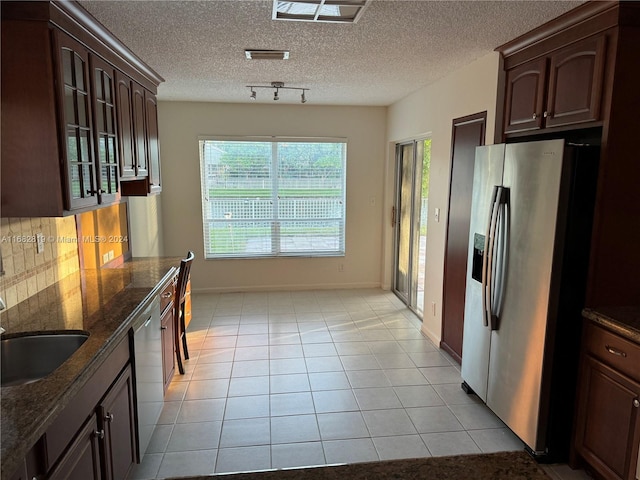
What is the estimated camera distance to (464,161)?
3.56 m

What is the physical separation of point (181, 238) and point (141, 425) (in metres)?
3.58

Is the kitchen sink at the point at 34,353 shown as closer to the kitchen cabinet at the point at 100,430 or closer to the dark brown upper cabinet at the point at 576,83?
the kitchen cabinet at the point at 100,430

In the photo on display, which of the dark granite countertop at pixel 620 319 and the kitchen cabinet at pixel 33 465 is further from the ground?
the dark granite countertop at pixel 620 319

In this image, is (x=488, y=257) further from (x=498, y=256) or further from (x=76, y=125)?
(x=76, y=125)

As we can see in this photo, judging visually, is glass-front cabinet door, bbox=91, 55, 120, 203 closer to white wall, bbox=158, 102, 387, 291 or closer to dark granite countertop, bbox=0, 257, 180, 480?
dark granite countertop, bbox=0, 257, 180, 480

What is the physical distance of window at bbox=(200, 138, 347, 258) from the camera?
18.5 feet

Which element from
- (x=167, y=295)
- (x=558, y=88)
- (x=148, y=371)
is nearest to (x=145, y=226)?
(x=167, y=295)

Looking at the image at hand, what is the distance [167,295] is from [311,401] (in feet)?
4.27

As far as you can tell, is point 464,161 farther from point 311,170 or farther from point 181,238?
point 181,238

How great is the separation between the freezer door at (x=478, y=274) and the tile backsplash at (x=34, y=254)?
2.77 m

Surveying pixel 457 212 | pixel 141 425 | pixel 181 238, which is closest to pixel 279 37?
pixel 457 212

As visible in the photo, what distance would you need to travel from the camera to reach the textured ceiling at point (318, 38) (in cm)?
221

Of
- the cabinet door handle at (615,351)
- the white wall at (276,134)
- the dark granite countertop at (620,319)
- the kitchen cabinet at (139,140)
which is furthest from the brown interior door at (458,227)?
the kitchen cabinet at (139,140)

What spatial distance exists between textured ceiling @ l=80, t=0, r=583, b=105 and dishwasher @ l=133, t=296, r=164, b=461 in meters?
1.64
